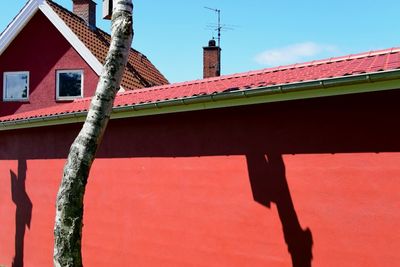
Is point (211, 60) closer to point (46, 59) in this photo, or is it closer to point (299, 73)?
point (46, 59)

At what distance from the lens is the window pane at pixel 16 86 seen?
16.3m

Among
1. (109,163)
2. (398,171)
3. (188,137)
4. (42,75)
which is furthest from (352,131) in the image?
(42,75)

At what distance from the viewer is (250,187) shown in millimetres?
5805

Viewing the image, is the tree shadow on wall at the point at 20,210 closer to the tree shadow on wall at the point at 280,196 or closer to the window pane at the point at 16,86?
the tree shadow on wall at the point at 280,196

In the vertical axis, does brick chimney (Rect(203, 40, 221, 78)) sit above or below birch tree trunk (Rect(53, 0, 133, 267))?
above

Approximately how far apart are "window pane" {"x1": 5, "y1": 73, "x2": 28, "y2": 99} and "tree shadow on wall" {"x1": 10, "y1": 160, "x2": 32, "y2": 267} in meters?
7.60

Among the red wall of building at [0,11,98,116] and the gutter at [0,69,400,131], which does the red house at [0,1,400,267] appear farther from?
the red wall of building at [0,11,98,116]

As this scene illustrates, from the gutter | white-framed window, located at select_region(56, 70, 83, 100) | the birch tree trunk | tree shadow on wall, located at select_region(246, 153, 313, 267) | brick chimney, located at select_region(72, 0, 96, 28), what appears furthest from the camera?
brick chimney, located at select_region(72, 0, 96, 28)

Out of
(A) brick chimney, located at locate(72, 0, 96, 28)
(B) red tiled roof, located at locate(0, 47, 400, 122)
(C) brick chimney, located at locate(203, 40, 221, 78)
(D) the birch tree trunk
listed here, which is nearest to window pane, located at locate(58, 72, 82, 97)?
(A) brick chimney, located at locate(72, 0, 96, 28)

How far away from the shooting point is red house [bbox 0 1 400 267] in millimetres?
4824

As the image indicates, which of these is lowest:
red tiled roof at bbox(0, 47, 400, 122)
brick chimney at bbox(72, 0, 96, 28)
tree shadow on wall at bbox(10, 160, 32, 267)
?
tree shadow on wall at bbox(10, 160, 32, 267)

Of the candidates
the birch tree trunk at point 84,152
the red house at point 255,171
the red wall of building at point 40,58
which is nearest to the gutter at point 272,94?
the red house at point 255,171

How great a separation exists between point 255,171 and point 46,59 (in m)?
12.2

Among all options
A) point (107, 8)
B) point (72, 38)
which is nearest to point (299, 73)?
point (107, 8)
